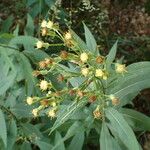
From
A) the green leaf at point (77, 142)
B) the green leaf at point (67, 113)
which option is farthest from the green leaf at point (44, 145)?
the green leaf at point (67, 113)

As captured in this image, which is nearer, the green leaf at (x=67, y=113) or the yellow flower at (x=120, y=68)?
the yellow flower at (x=120, y=68)

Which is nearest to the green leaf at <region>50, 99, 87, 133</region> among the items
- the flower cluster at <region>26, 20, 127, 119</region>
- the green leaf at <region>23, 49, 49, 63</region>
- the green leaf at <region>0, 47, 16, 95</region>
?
the flower cluster at <region>26, 20, 127, 119</region>

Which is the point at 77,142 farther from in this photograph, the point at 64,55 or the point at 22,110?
the point at 64,55

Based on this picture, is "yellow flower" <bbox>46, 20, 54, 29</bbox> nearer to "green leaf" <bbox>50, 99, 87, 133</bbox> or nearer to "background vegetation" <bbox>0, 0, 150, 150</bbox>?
"green leaf" <bbox>50, 99, 87, 133</bbox>

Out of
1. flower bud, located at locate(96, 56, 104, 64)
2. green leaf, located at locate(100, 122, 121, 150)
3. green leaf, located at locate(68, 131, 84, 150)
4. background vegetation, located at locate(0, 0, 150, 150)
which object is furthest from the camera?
background vegetation, located at locate(0, 0, 150, 150)

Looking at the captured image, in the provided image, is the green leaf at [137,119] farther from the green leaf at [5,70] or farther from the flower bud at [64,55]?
the green leaf at [5,70]

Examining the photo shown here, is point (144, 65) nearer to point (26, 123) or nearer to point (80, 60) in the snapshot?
point (80, 60)
